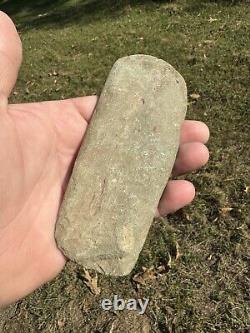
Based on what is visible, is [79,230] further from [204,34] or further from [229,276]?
[204,34]

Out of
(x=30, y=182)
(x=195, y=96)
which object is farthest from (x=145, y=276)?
(x=195, y=96)

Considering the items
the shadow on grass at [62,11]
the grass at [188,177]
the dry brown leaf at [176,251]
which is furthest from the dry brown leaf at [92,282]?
the shadow on grass at [62,11]

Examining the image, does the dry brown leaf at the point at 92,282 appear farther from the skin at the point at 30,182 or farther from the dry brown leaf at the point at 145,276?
the skin at the point at 30,182

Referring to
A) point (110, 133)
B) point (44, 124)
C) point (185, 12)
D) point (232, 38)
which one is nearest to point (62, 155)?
point (44, 124)

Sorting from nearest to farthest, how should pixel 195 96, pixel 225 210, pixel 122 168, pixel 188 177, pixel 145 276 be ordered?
1. pixel 122 168
2. pixel 145 276
3. pixel 225 210
4. pixel 188 177
5. pixel 195 96

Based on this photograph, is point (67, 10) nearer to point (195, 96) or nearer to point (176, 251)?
point (195, 96)

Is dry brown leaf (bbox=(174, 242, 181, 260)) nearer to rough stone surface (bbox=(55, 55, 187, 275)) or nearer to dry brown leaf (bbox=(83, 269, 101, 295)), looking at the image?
dry brown leaf (bbox=(83, 269, 101, 295))
